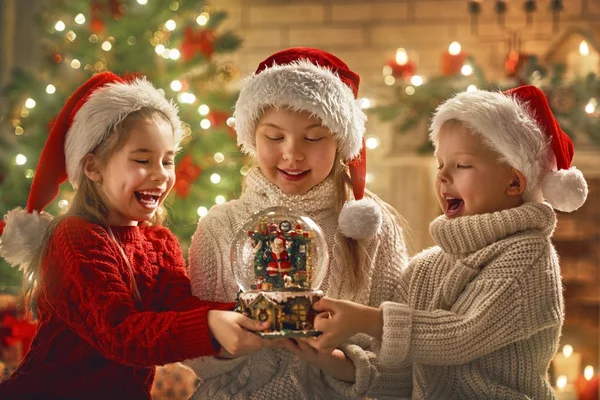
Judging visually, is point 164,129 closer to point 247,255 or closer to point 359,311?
point 247,255

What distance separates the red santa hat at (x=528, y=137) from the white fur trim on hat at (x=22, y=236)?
93 centimetres

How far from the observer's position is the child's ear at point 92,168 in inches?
75.1

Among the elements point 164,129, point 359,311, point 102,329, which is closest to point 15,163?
point 164,129

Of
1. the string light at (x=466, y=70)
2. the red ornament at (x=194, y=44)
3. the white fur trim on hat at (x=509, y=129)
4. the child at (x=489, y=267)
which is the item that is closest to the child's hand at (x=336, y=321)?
the child at (x=489, y=267)

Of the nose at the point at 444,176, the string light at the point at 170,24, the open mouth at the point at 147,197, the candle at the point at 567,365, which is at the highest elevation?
the string light at the point at 170,24

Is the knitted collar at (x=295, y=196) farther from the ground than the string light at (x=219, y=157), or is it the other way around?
the string light at (x=219, y=157)

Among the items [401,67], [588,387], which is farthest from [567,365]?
[401,67]

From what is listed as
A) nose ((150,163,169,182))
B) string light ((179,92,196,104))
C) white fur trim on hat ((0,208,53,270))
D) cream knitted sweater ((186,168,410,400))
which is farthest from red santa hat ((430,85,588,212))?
string light ((179,92,196,104))

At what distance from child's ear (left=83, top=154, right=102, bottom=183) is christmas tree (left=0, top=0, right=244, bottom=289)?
4.16ft

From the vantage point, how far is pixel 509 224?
5.77ft

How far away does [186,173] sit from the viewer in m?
3.33

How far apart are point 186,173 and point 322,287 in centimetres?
157

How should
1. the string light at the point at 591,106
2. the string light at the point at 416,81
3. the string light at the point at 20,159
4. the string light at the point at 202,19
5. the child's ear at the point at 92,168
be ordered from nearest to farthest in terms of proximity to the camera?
the child's ear at the point at 92,168 < the string light at the point at 20,159 < the string light at the point at 202,19 < the string light at the point at 591,106 < the string light at the point at 416,81

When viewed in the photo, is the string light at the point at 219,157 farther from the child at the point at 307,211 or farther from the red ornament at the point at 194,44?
the child at the point at 307,211
